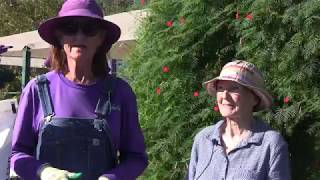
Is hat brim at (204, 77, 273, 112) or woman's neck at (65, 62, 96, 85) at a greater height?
woman's neck at (65, 62, 96, 85)

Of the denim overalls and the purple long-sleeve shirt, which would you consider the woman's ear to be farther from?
the denim overalls

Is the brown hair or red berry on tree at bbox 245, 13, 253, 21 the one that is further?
red berry on tree at bbox 245, 13, 253, 21

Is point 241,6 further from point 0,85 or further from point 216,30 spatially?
point 0,85

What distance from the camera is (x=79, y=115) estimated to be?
2457 mm

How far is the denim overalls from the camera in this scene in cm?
243

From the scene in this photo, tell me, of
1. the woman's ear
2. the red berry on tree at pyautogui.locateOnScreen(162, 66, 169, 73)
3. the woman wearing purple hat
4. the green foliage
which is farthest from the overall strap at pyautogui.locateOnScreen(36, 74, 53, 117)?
the red berry on tree at pyautogui.locateOnScreen(162, 66, 169, 73)

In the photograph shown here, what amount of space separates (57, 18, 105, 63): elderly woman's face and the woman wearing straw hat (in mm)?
783

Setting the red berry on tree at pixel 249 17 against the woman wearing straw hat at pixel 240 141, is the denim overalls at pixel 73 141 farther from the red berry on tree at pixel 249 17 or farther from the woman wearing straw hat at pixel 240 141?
the red berry on tree at pixel 249 17

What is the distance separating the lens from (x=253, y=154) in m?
2.93

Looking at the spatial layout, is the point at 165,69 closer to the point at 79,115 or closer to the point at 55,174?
the point at 79,115

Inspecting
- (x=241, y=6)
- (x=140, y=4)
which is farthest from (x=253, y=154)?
(x=140, y=4)

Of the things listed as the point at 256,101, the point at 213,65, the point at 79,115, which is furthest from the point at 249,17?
the point at 79,115

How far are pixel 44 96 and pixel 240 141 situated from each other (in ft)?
3.33

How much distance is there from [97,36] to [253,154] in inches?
37.2
